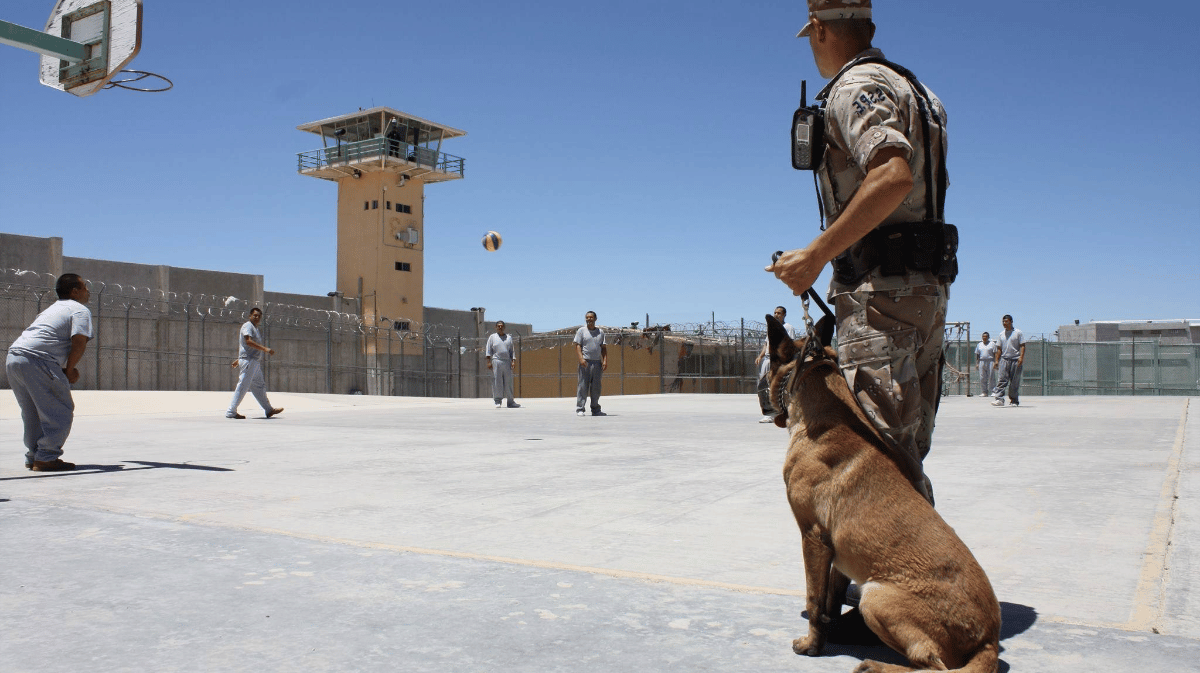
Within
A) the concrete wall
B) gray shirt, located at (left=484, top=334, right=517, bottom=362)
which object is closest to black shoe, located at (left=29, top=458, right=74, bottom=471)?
gray shirt, located at (left=484, top=334, right=517, bottom=362)

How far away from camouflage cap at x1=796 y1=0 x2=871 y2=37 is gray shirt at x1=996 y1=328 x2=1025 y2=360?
17.3 m

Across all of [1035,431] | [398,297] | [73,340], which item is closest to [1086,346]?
[1035,431]

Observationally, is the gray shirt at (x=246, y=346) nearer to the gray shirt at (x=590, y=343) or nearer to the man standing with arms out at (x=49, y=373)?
the gray shirt at (x=590, y=343)

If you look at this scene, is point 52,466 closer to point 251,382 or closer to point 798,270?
point 798,270

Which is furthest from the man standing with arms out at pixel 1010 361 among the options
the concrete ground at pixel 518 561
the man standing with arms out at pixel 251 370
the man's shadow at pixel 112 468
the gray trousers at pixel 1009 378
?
the man's shadow at pixel 112 468

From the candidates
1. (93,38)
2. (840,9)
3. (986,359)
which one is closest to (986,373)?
(986,359)

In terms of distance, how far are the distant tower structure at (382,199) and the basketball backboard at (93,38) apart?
31218 millimetres

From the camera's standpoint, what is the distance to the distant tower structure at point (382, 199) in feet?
132

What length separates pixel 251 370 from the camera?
45.1 feet

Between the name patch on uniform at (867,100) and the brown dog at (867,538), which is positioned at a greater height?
the name patch on uniform at (867,100)

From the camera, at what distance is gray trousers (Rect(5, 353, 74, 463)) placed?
6422 millimetres

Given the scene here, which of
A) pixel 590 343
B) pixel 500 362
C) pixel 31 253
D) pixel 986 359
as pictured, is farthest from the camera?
pixel 31 253

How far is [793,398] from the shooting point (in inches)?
95.2

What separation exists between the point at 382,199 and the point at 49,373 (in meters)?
35.4
